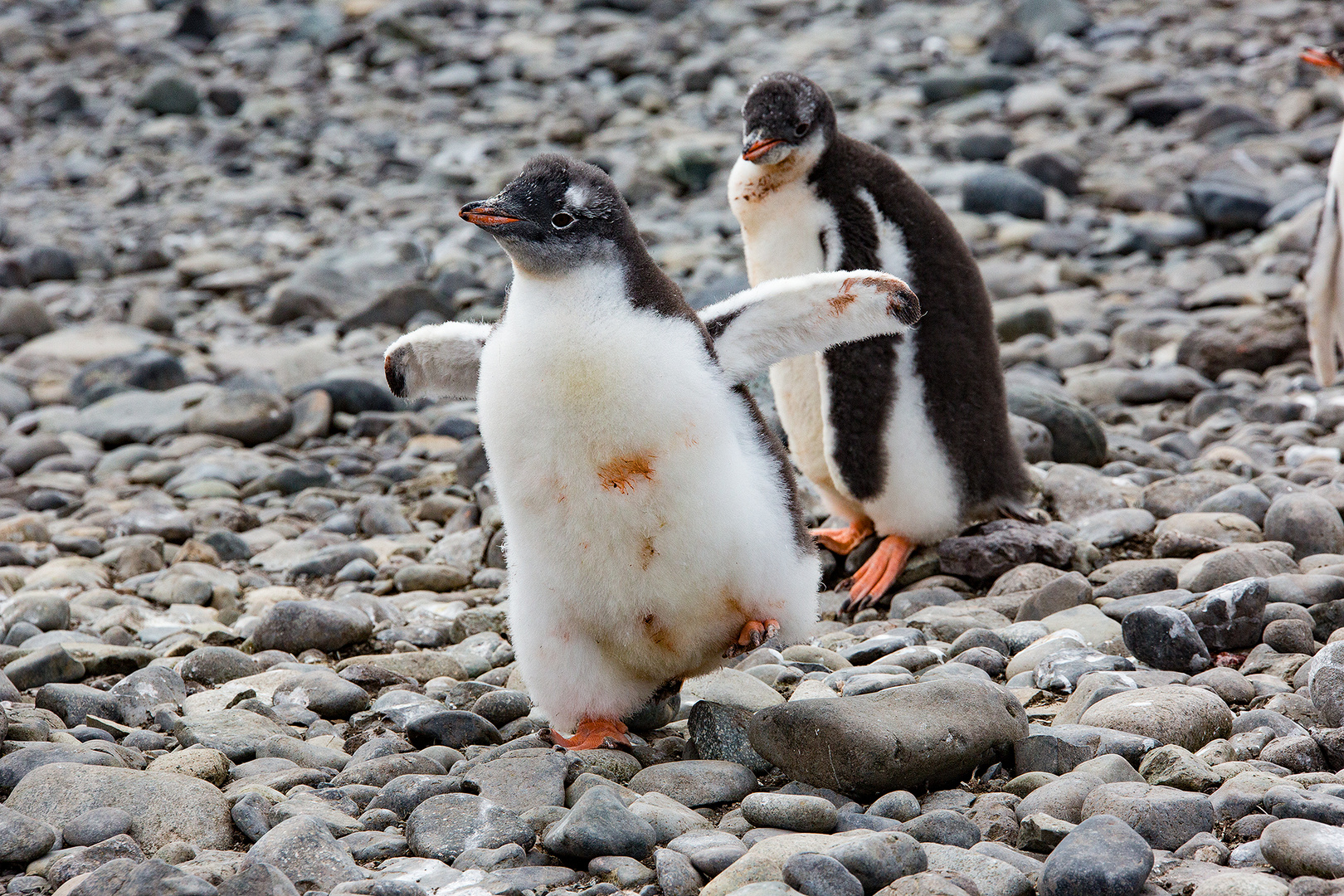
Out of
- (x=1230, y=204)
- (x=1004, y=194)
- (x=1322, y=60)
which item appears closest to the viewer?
(x=1322, y=60)

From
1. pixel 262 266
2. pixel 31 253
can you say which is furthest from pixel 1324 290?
pixel 31 253

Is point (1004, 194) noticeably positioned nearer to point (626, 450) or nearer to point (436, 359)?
point (436, 359)

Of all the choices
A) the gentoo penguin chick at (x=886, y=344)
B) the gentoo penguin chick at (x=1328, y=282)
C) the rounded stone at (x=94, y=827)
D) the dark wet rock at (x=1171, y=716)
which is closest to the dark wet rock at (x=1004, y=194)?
the gentoo penguin chick at (x=1328, y=282)

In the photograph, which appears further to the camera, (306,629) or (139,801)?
(306,629)

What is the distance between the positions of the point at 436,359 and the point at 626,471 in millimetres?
682

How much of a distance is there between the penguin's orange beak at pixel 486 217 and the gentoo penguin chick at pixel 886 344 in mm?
1505

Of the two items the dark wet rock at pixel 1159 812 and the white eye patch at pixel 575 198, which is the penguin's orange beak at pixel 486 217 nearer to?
the white eye patch at pixel 575 198

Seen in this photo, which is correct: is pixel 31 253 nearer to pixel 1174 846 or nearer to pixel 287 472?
pixel 287 472

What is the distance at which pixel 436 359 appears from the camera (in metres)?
3.22

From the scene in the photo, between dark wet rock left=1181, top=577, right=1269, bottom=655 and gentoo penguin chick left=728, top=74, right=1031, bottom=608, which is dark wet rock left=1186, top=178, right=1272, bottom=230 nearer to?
gentoo penguin chick left=728, top=74, right=1031, bottom=608

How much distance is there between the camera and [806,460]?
455 cm

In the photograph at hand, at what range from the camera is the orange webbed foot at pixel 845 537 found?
4.59 metres

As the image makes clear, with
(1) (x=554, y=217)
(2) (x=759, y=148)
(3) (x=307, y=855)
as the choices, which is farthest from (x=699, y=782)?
(2) (x=759, y=148)

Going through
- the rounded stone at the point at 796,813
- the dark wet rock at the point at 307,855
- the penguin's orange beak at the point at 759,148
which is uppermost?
the penguin's orange beak at the point at 759,148
